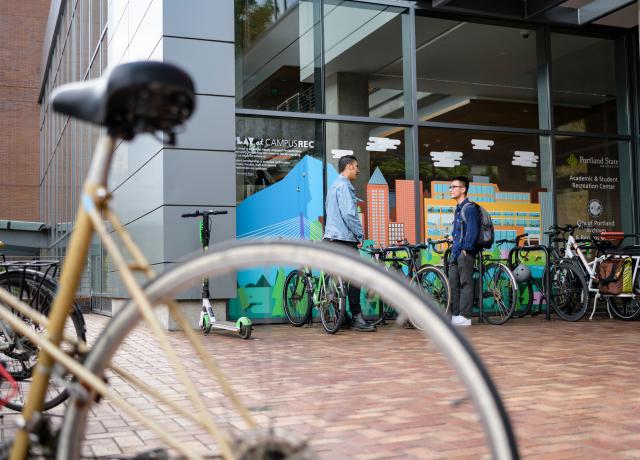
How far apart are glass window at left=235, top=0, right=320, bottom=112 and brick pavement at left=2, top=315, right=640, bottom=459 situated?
4.16 metres

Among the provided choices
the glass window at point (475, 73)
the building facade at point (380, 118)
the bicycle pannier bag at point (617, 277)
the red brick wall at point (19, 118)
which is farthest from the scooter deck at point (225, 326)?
the red brick wall at point (19, 118)

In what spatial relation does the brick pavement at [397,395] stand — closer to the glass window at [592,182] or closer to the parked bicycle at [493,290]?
the parked bicycle at [493,290]

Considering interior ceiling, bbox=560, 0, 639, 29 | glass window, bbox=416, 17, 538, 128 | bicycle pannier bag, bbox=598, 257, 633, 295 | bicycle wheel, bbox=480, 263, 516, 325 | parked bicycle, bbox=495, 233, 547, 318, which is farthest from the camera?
interior ceiling, bbox=560, 0, 639, 29

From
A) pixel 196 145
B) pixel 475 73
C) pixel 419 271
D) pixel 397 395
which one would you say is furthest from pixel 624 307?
pixel 397 395

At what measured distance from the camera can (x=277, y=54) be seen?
10.2 meters

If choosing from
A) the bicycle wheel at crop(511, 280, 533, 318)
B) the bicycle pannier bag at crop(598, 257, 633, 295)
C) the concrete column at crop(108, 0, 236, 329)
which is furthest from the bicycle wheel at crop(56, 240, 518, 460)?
the bicycle wheel at crop(511, 280, 533, 318)

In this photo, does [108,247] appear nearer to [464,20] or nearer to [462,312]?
[462,312]

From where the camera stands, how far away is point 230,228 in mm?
9023

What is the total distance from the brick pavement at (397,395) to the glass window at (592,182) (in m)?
4.80

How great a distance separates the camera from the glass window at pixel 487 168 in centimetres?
1084

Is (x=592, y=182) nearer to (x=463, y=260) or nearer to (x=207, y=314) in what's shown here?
(x=463, y=260)

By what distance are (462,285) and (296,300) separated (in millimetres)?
2228

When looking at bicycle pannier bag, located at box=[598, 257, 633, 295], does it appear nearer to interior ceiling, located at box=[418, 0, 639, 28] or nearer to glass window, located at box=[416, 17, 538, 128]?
glass window, located at box=[416, 17, 538, 128]

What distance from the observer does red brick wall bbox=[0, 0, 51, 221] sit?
3384 cm
